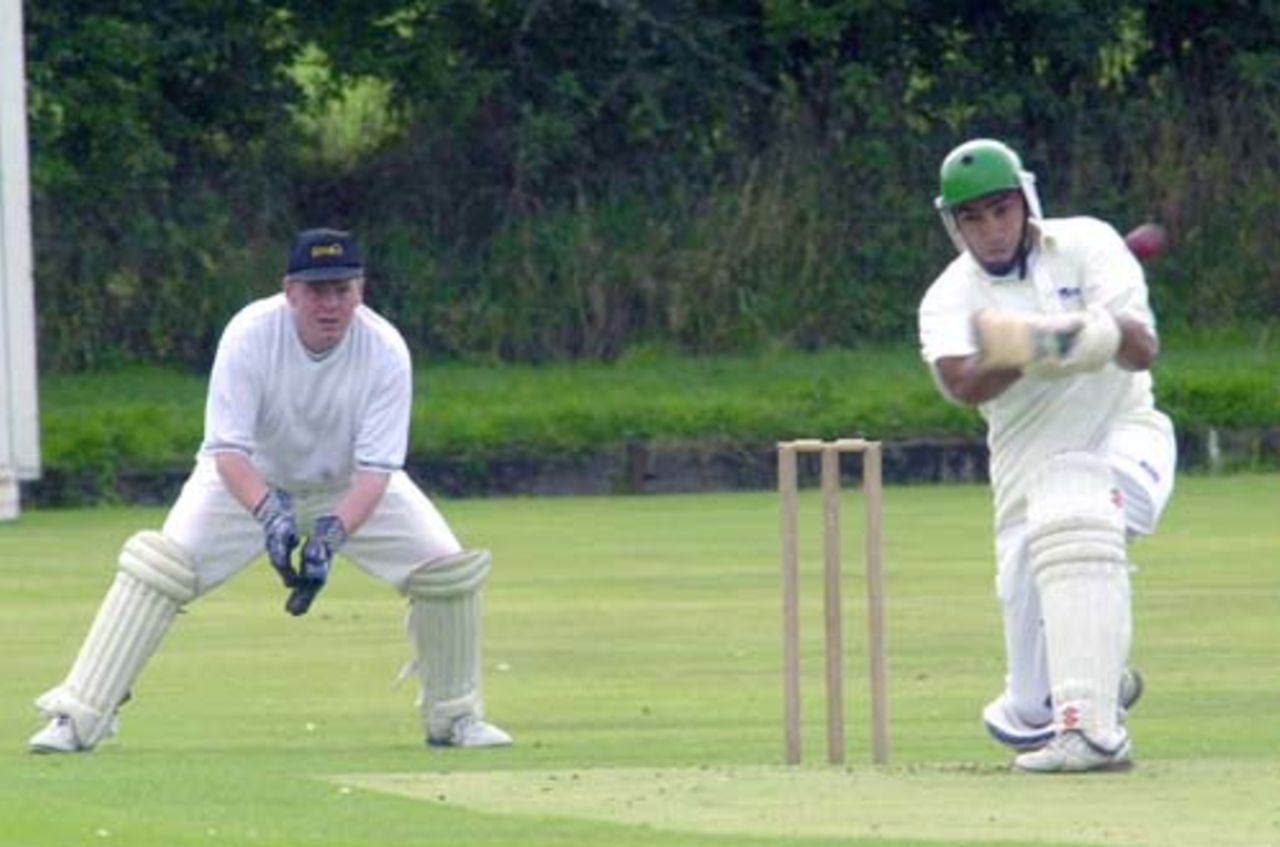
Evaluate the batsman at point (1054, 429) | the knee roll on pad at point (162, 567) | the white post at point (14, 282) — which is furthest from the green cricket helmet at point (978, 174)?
the white post at point (14, 282)

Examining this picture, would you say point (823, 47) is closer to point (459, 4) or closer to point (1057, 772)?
point (459, 4)

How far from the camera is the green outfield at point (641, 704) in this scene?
22.6 feet

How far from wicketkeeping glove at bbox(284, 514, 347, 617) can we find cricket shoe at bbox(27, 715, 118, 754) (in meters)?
0.54

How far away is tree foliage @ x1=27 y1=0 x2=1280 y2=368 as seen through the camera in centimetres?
2342

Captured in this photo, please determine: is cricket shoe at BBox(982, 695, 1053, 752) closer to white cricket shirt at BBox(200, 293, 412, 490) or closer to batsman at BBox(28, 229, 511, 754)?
batsman at BBox(28, 229, 511, 754)

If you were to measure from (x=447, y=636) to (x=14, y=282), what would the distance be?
9.26 m

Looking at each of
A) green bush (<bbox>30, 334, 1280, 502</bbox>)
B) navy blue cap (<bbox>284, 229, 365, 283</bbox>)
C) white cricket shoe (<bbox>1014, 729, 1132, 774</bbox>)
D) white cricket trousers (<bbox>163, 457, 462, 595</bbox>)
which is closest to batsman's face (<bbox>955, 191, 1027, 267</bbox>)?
white cricket shoe (<bbox>1014, 729, 1132, 774</bbox>)

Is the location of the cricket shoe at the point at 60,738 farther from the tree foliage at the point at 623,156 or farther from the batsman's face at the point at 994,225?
the tree foliage at the point at 623,156

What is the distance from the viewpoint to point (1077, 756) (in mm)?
7637

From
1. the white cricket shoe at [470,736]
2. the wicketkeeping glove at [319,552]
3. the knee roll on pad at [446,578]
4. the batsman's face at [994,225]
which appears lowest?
the white cricket shoe at [470,736]

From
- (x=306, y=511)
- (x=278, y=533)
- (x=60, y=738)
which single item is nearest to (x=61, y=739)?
(x=60, y=738)

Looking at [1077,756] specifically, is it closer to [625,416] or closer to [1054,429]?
[1054,429]

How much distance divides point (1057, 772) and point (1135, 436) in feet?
2.57

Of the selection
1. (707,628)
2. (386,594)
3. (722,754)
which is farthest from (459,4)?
(722,754)
